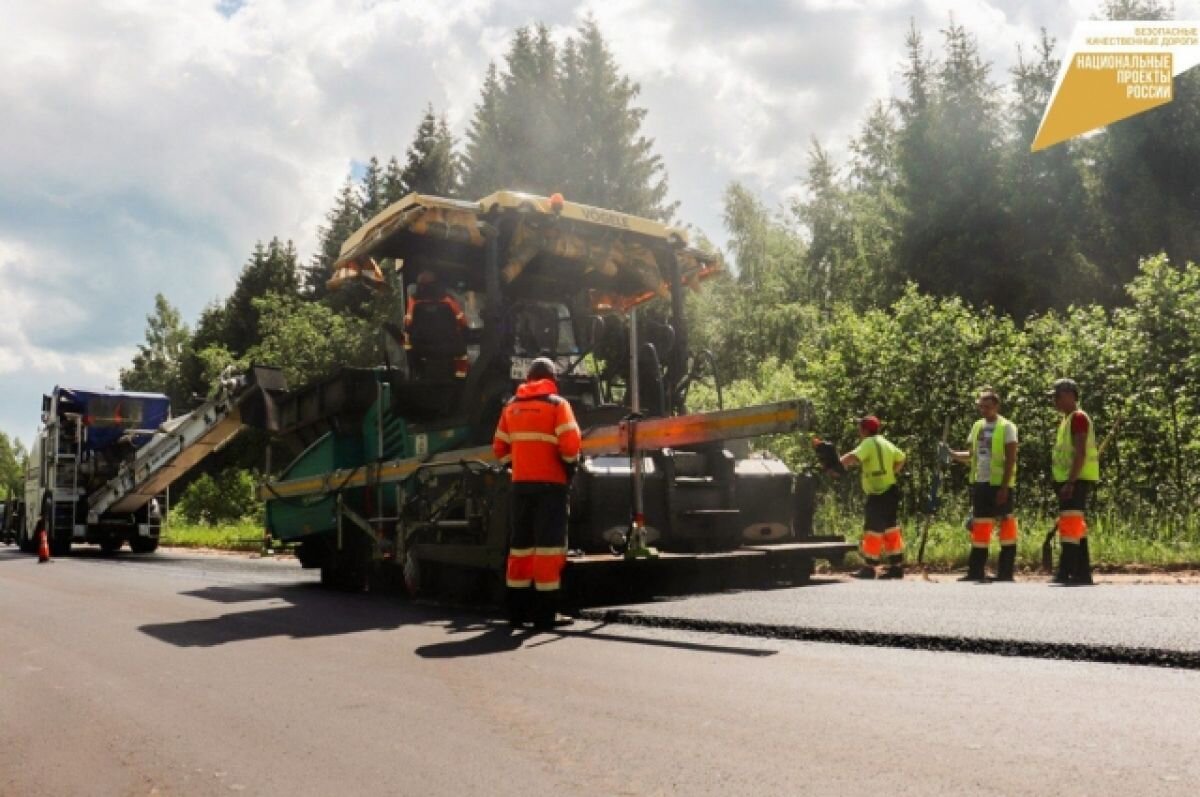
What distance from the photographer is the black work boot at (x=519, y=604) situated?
19.6 feet

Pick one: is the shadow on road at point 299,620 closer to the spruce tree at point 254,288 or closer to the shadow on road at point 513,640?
the shadow on road at point 513,640

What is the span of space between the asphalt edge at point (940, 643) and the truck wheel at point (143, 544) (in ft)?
49.6

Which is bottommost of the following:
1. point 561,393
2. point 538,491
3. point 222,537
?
point 222,537

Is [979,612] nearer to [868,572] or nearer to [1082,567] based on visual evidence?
[1082,567]

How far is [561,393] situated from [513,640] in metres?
2.31

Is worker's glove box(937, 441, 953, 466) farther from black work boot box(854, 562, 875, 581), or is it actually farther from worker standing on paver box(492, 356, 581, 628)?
worker standing on paver box(492, 356, 581, 628)

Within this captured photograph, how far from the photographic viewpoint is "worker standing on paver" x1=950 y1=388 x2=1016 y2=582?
27.1ft

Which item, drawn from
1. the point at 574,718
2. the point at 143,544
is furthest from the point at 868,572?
the point at 143,544

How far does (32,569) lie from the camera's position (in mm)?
13844

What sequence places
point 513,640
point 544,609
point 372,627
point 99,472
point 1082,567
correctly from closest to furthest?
point 513,640 < point 544,609 < point 372,627 < point 1082,567 < point 99,472

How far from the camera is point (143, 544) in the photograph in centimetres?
1875

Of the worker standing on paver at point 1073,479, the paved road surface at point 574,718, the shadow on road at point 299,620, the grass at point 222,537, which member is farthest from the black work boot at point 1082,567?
the grass at point 222,537

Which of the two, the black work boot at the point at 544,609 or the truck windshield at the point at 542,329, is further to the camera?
the truck windshield at the point at 542,329

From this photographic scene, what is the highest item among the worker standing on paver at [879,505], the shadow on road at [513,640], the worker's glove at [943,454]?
the worker's glove at [943,454]
